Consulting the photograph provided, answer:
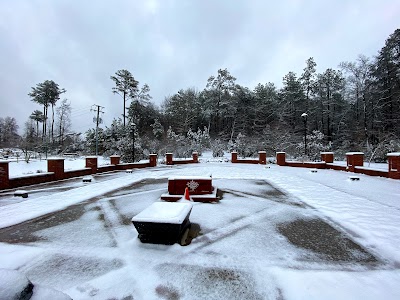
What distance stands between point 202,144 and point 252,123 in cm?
1200

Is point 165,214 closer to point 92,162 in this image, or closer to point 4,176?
point 4,176

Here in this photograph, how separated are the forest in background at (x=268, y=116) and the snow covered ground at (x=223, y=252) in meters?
18.4

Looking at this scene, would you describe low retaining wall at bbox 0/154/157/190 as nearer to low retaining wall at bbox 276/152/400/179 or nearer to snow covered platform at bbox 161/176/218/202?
snow covered platform at bbox 161/176/218/202

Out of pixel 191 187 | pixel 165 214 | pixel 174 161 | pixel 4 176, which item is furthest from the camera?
pixel 174 161

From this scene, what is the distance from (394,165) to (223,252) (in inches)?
449

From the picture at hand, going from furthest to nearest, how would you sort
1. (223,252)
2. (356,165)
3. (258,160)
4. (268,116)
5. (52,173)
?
(268,116) < (258,160) < (356,165) < (52,173) < (223,252)

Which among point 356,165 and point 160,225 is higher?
point 356,165

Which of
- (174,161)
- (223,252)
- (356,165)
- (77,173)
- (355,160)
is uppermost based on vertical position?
(355,160)

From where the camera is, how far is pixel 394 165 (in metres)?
10.6

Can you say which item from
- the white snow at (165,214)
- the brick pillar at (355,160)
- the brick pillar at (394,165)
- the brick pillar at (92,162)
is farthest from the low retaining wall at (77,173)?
the brick pillar at (394,165)

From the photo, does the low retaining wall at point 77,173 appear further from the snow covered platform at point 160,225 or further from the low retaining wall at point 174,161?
the snow covered platform at point 160,225

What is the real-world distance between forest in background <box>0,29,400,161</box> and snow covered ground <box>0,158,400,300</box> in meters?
18.4

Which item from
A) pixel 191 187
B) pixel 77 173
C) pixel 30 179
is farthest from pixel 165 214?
pixel 77 173

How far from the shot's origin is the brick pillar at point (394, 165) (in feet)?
33.9
